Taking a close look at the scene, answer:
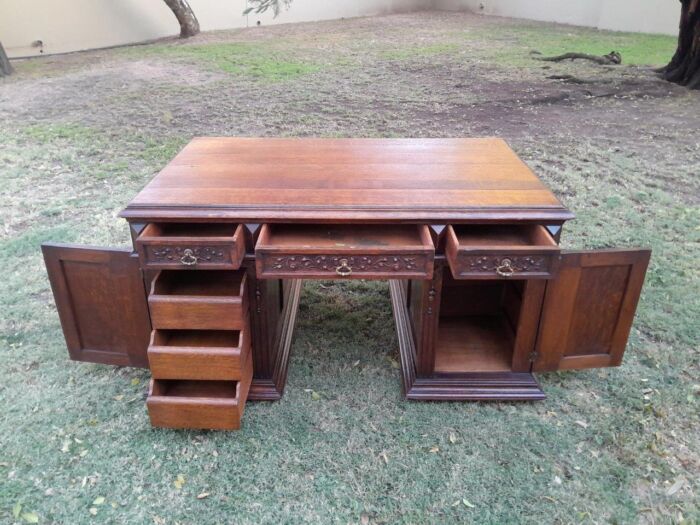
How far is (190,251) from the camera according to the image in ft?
5.64

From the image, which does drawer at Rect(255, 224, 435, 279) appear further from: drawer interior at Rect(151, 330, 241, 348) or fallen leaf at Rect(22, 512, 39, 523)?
fallen leaf at Rect(22, 512, 39, 523)

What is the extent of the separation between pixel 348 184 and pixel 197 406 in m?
0.97

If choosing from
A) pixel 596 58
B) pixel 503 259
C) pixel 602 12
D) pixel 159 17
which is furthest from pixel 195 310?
pixel 602 12

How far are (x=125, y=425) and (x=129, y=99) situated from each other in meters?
5.31

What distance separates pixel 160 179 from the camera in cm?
203

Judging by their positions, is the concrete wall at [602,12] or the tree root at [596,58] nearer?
the tree root at [596,58]

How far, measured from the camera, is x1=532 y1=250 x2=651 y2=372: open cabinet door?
1886mm

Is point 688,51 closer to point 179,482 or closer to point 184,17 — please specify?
point 179,482

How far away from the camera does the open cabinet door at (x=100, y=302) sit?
189 centimetres

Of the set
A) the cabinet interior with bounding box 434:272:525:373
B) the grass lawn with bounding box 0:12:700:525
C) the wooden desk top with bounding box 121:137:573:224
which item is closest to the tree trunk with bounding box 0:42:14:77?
the grass lawn with bounding box 0:12:700:525

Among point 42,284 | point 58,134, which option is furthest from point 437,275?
point 58,134

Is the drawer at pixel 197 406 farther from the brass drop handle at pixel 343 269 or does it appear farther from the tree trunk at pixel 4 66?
the tree trunk at pixel 4 66

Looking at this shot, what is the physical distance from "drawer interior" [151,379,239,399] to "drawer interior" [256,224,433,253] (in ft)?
1.75

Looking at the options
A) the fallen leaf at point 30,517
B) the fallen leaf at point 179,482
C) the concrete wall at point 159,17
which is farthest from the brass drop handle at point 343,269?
the concrete wall at point 159,17
